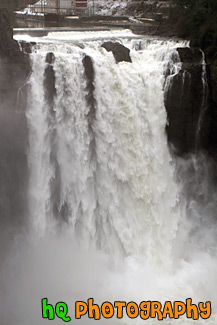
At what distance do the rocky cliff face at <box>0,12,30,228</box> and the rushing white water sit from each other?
0.35m

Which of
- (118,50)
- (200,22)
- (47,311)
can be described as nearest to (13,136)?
(118,50)

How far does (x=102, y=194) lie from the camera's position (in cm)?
1614

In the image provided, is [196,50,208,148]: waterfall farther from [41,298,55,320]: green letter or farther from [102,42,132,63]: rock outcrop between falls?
[41,298,55,320]: green letter

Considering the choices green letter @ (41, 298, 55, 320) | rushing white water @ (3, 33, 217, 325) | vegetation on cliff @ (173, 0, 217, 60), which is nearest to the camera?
green letter @ (41, 298, 55, 320)

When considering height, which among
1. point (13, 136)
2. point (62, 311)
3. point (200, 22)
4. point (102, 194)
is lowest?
point (62, 311)

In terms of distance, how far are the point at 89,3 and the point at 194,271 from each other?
23403 mm

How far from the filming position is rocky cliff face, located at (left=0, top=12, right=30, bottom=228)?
1536 cm

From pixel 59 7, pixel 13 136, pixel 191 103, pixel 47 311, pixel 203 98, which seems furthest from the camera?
pixel 59 7

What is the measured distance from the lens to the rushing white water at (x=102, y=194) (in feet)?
49.8

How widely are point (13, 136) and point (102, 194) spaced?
432cm

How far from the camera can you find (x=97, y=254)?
52.4 feet

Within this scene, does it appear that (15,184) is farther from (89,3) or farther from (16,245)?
(89,3)

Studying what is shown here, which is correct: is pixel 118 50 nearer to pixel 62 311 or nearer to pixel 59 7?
pixel 62 311

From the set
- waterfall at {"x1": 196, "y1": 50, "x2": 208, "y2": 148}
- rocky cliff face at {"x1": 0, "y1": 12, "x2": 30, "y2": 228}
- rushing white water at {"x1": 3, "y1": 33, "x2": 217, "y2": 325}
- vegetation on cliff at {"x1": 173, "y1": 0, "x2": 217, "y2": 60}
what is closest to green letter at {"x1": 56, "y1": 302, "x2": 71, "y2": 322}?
rushing white water at {"x1": 3, "y1": 33, "x2": 217, "y2": 325}
